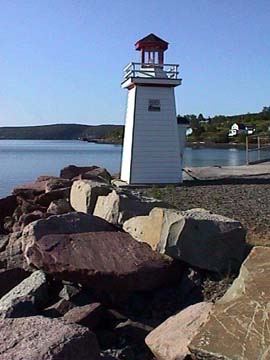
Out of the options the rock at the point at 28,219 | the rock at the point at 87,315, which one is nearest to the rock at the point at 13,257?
the rock at the point at 28,219

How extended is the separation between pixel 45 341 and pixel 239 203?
945 cm

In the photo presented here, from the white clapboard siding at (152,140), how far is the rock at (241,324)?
51.1 ft

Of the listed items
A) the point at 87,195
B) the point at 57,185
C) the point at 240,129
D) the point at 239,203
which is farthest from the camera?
the point at 240,129

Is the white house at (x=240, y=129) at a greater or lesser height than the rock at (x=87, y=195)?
greater

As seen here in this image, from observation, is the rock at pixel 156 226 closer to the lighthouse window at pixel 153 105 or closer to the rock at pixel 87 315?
the rock at pixel 87 315

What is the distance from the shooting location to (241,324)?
3.87m

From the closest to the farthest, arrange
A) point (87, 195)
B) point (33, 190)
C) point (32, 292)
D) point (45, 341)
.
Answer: point (45, 341), point (32, 292), point (87, 195), point (33, 190)

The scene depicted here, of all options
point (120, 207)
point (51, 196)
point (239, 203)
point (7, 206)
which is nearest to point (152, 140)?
point (239, 203)

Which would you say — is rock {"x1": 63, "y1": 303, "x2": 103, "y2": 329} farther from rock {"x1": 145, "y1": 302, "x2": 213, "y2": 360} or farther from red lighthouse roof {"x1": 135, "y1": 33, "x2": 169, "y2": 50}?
red lighthouse roof {"x1": 135, "y1": 33, "x2": 169, "y2": 50}

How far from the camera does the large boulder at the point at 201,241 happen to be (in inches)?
215

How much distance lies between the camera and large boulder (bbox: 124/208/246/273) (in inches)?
215

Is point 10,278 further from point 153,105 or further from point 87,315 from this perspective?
point 153,105

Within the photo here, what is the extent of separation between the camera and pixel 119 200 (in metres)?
6.98

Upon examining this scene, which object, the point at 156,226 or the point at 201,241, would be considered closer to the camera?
the point at 201,241
